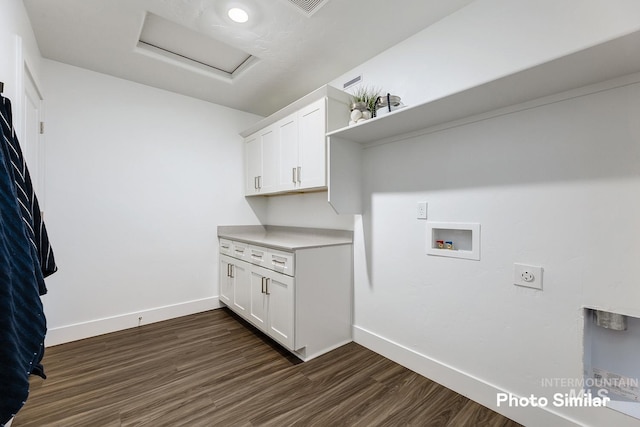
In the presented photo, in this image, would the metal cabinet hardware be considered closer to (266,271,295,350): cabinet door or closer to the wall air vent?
(266,271,295,350): cabinet door

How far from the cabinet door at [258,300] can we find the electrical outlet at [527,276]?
1889mm

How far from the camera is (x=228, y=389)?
6.01ft

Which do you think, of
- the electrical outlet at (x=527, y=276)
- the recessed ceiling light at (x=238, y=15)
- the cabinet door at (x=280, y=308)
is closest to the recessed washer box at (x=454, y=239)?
the electrical outlet at (x=527, y=276)

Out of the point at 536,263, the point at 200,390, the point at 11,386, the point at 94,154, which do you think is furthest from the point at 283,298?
the point at 94,154

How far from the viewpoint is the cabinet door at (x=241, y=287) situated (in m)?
2.75

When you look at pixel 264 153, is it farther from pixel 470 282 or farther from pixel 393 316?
pixel 470 282

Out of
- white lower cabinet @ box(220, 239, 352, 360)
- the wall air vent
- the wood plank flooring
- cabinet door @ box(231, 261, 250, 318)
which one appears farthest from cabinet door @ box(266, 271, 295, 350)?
the wall air vent

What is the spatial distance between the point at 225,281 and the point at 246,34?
2.51m

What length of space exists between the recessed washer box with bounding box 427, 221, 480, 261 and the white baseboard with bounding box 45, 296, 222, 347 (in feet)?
8.79

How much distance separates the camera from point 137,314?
283cm

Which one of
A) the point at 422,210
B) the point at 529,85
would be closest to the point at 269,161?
the point at 422,210

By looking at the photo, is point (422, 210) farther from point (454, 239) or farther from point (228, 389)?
point (228, 389)

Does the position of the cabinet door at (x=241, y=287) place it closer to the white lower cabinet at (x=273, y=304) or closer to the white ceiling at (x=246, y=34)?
the white lower cabinet at (x=273, y=304)

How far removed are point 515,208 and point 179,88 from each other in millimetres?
3309
